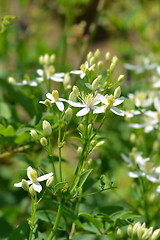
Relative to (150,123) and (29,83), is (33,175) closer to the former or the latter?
(29,83)

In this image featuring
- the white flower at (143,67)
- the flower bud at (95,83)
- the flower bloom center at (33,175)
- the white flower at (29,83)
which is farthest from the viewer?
the white flower at (143,67)

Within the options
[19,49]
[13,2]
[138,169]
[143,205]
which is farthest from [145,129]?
[13,2]

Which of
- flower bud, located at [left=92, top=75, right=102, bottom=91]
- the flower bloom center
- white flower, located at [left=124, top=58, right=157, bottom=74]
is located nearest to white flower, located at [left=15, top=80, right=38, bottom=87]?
flower bud, located at [left=92, top=75, right=102, bottom=91]

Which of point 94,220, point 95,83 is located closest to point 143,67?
point 95,83

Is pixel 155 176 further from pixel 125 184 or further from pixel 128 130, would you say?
pixel 125 184

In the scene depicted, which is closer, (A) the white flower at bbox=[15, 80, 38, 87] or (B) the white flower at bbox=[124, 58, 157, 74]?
(A) the white flower at bbox=[15, 80, 38, 87]

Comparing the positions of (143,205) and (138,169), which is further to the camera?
(143,205)

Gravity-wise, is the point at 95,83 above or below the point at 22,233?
above

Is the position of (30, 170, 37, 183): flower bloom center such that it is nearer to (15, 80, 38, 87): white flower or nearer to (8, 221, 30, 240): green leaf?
(8, 221, 30, 240): green leaf

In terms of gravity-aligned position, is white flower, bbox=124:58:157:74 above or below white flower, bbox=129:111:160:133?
above

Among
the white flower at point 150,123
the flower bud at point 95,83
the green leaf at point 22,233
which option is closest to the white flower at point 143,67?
the white flower at point 150,123

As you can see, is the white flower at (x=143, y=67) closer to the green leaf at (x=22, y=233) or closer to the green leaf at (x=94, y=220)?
the green leaf at (x=94, y=220)
